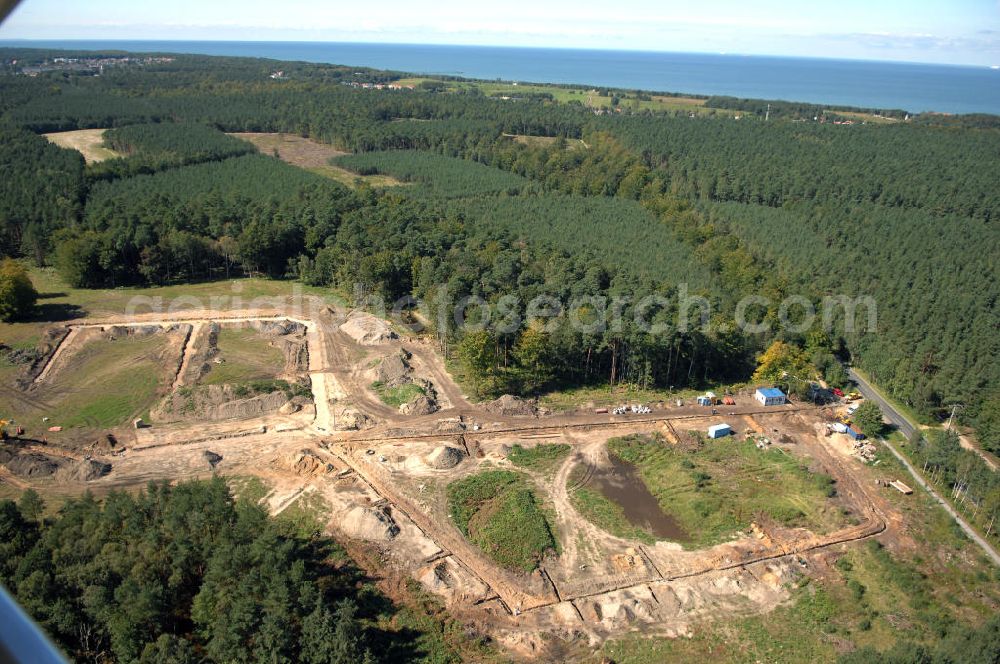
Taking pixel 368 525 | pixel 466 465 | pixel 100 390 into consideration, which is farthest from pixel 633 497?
pixel 100 390

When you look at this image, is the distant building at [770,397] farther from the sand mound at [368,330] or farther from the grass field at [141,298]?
the grass field at [141,298]

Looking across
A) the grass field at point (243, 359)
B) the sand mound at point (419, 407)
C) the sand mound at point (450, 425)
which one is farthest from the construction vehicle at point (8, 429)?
the sand mound at point (450, 425)

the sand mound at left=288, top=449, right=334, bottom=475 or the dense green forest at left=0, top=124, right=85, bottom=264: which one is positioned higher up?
the dense green forest at left=0, top=124, right=85, bottom=264

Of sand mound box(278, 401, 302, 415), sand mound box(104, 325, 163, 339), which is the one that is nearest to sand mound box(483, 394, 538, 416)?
sand mound box(278, 401, 302, 415)

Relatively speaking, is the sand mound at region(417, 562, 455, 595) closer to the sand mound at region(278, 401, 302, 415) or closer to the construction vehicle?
the sand mound at region(278, 401, 302, 415)

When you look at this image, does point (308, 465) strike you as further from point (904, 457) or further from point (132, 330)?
point (904, 457)

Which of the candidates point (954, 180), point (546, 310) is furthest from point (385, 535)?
point (954, 180)

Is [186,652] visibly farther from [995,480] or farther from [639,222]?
[639,222]

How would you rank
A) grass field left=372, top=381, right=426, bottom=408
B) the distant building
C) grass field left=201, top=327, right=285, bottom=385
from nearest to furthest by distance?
grass field left=372, top=381, right=426, bottom=408, the distant building, grass field left=201, top=327, right=285, bottom=385
